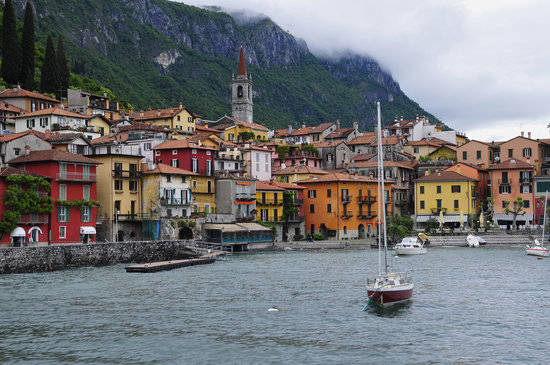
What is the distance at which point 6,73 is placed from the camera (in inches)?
4732

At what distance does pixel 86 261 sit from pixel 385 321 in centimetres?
3800

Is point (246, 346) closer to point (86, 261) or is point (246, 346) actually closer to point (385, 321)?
point (385, 321)

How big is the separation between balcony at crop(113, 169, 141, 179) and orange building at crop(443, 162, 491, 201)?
176 ft

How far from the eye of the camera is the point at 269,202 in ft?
324

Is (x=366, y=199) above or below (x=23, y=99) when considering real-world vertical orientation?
below

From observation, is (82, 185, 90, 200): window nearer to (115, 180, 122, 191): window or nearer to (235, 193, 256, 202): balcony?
(115, 180, 122, 191): window

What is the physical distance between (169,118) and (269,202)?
37.1 metres

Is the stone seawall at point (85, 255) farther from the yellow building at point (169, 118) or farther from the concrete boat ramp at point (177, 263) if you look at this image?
the yellow building at point (169, 118)

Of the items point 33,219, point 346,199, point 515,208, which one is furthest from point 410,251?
point 33,219

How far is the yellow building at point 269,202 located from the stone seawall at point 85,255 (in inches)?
797

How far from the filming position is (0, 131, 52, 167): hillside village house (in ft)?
240

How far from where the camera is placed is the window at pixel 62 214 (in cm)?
7021

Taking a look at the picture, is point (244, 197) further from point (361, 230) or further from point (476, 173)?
point (476, 173)

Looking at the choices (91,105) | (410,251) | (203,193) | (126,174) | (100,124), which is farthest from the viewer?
(91,105)
